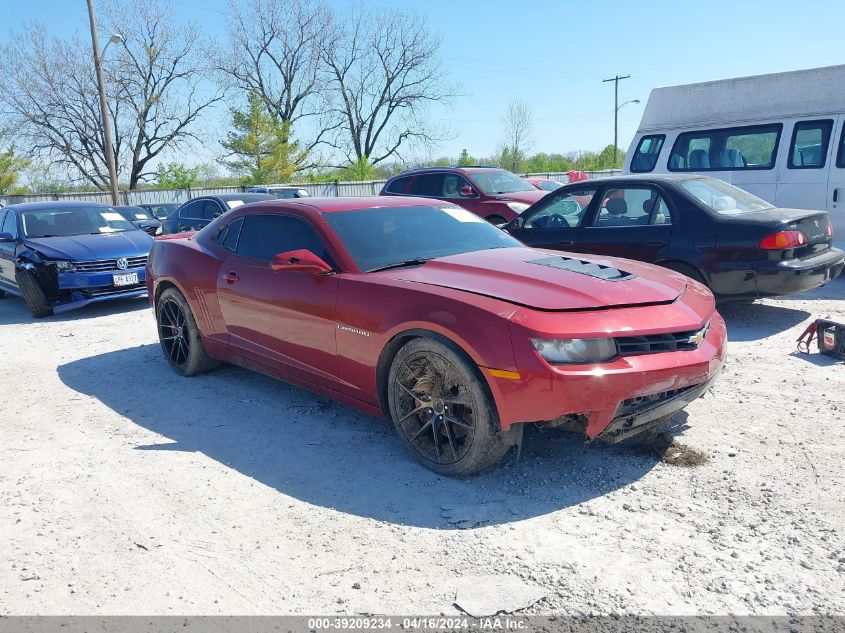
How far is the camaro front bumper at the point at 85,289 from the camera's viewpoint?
28.8 feet

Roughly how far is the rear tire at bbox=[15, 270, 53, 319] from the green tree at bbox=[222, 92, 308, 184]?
1125 inches

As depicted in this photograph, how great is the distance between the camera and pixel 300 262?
13.9ft

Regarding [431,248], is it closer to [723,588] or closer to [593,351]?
[593,351]

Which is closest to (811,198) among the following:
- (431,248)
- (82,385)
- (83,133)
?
(431,248)

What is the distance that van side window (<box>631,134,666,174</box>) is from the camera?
10.3 meters

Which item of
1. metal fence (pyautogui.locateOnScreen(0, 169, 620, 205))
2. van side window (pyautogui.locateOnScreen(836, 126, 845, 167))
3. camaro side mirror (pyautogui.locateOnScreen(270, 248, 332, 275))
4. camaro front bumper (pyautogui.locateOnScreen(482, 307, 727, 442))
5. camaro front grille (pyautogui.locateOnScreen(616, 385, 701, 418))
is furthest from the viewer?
metal fence (pyautogui.locateOnScreen(0, 169, 620, 205))

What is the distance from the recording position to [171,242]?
5961 mm

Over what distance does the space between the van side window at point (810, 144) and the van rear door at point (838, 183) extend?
110mm

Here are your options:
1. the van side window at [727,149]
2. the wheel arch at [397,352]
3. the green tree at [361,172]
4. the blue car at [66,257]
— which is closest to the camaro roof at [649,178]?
the van side window at [727,149]

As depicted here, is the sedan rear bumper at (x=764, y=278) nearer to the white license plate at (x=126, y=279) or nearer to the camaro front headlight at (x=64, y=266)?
the white license plate at (x=126, y=279)

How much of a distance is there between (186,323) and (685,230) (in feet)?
15.4

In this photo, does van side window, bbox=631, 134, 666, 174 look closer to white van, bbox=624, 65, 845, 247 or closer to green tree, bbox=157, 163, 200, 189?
white van, bbox=624, 65, 845, 247

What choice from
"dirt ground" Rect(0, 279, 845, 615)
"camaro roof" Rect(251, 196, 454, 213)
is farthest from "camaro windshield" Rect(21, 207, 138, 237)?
"camaro roof" Rect(251, 196, 454, 213)

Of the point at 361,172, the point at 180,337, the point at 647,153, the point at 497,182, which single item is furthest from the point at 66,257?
the point at 361,172
